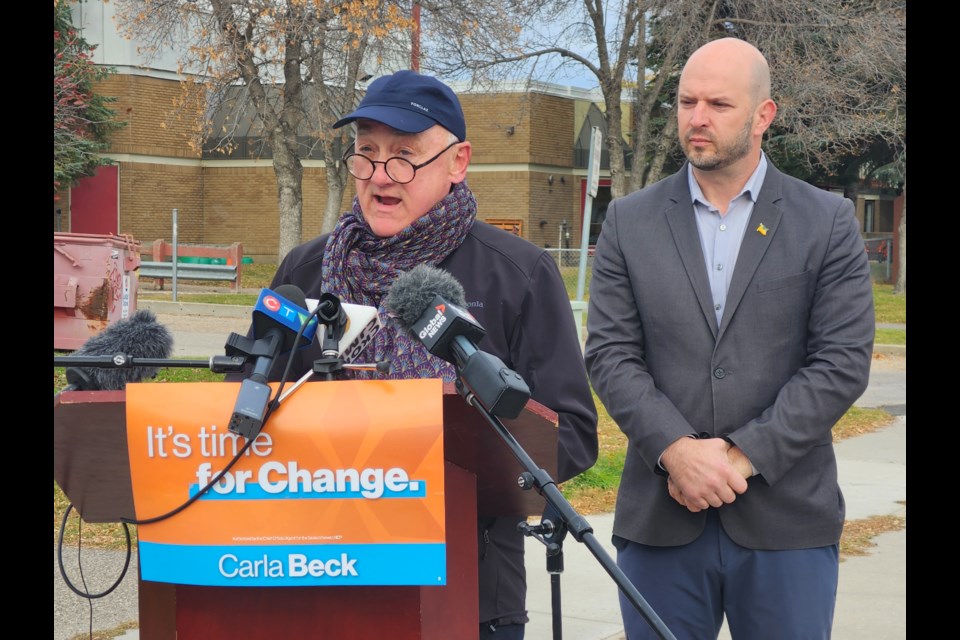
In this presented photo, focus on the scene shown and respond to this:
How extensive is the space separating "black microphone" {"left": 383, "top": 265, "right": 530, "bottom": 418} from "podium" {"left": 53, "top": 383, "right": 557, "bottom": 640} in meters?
0.08

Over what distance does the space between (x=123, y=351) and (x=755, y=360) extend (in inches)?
76.2

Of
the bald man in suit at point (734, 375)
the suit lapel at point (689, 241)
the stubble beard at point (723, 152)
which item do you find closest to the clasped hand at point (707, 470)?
the bald man in suit at point (734, 375)

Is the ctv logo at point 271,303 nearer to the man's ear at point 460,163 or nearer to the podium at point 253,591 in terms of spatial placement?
the podium at point 253,591

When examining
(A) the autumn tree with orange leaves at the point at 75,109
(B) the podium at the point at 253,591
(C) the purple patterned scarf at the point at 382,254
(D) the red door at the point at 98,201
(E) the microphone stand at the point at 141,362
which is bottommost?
(B) the podium at the point at 253,591

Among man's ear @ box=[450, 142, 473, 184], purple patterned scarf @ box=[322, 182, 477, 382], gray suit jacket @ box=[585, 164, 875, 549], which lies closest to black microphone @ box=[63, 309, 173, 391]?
purple patterned scarf @ box=[322, 182, 477, 382]

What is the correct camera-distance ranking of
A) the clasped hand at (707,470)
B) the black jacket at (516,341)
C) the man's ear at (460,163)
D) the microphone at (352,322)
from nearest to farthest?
the microphone at (352,322) → the black jacket at (516,341) → the man's ear at (460,163) → the clasped hand at (707,470)

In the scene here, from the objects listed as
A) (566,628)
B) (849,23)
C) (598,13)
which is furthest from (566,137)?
(566,628)

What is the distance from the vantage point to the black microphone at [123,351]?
7.06 ft

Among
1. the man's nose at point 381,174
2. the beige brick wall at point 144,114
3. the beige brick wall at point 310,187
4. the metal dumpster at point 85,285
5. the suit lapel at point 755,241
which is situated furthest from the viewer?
the beige brick wall at point 310,187

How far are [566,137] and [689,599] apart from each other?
40.4 m

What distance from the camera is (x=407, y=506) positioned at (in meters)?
2.00

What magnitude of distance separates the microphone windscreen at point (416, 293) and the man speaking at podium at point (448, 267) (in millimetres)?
578

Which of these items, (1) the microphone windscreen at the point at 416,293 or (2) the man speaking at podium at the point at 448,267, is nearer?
(1) the microphone windscreen at the point at 416,293
